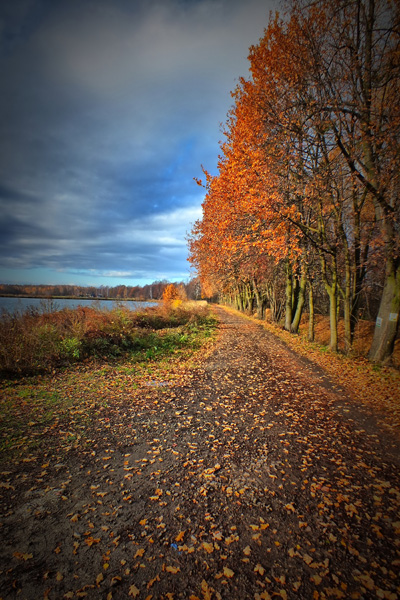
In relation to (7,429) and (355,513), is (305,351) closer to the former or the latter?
(355,513)

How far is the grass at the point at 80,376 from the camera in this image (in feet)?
16.3

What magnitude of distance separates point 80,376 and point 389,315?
11295 millimetres

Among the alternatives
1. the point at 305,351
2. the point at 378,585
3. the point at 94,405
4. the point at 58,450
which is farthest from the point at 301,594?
the point at 305,351

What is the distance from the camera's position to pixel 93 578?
2.37 m

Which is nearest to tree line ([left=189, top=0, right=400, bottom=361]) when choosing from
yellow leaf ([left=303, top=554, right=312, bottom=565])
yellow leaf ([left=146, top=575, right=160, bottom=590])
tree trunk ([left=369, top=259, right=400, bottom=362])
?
tree trunk ([left=369, top=259, right=400, bottom=362])

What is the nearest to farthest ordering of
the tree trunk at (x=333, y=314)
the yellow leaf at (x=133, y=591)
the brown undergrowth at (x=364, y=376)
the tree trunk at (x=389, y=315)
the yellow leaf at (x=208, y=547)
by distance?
the yellow leaf at (x=133, y=591)
the yellow leaf at (x=208, y=547)
the brown undergrowth at (x=364, y=376)
the tree trunk at (x=389, y=315)
the tree trunk at (x=333, y=314)

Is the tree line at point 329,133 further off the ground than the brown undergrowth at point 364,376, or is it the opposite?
the tree line at point 329,133

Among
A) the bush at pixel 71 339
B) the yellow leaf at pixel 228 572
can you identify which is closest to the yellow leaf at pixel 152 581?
the yellow leaf at pixel 228 572

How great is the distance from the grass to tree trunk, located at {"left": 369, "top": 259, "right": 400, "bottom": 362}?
23.8ft

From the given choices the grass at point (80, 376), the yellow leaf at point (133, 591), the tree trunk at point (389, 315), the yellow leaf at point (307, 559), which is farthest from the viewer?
the tree trunk at point (389, 315)

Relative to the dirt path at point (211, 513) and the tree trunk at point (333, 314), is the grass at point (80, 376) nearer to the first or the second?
the dirt path at point (211, 513)

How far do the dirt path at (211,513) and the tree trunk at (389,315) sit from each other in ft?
16.4

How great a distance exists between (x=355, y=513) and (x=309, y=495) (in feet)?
1.73

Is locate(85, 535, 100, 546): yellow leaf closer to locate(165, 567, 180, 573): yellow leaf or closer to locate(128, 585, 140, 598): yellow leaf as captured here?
locate(128, 585, 140, 598): yellow leaf
